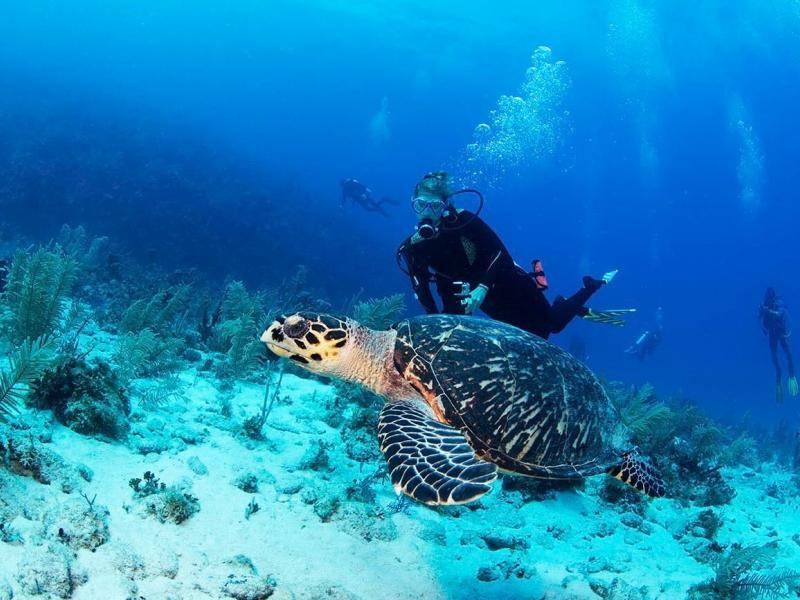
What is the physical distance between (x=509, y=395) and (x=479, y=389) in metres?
0.24

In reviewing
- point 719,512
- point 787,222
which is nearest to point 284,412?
point 719,512

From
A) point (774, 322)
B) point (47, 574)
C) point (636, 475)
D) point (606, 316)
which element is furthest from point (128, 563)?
point (774, 322)

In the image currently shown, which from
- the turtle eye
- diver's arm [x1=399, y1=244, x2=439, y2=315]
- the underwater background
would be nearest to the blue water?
the underwater background

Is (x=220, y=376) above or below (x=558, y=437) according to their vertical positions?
below

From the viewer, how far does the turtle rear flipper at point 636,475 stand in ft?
13.2

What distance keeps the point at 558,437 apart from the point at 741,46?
64858mm

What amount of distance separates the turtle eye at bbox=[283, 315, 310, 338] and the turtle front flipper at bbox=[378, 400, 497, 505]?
3.26 ft

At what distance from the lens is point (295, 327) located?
3.72m

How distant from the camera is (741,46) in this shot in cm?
4841

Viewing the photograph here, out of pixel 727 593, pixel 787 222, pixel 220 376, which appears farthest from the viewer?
pixel 787 222

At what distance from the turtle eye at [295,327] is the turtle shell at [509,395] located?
84 cm

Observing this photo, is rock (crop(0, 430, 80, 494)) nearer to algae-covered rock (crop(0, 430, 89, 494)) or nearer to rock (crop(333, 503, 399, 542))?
algae-covered rock (crop(0, 430, 89, 494))

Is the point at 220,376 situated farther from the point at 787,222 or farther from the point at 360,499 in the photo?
the point at 787,222

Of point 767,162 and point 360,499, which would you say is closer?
point 360,499
